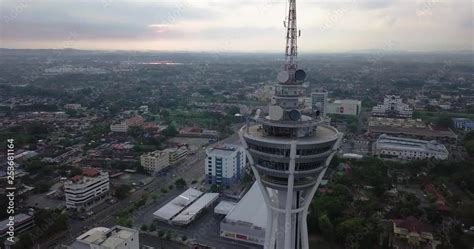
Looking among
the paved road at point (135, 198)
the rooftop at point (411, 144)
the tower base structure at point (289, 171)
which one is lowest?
the paved road at point (135, 198)

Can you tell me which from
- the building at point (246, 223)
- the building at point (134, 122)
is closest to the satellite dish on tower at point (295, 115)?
the building at point (246, 223)

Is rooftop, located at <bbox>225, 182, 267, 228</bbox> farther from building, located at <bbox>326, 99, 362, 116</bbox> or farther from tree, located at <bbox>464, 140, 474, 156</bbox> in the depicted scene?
building, located at <bbox>326, 99, 362, 116</bbox>

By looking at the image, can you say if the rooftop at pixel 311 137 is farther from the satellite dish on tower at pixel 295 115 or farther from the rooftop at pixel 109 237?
the rooftop at pixel 109 237

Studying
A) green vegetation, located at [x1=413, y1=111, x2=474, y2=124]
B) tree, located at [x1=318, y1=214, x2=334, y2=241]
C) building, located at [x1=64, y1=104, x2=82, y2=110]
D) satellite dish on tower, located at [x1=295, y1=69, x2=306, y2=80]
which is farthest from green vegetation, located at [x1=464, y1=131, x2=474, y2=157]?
building, located at [x1=64, y1=104, x2=82, y2=110]

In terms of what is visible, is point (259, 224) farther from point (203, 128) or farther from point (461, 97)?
point (461, 97)

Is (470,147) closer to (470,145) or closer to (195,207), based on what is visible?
(470,145)

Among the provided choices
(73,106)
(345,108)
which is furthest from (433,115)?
(73,106)

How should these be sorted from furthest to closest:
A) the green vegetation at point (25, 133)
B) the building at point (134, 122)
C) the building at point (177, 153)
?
the building at point (134, 122) < the green vegetation at point (25, 133) < the building at point (177, 153)
